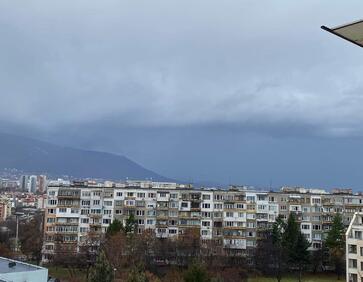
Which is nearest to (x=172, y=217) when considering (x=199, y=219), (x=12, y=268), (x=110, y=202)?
(x=199, y=219)

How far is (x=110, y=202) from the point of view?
52.6 m

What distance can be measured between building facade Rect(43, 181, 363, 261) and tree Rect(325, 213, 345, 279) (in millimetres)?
4333

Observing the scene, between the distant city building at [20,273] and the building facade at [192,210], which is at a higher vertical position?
the building facade at [192,210]

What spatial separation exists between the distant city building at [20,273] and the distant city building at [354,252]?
24627 millimetres

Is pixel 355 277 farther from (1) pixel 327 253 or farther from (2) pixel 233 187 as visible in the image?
(2) pixel 233 187

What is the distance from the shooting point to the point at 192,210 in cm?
5206

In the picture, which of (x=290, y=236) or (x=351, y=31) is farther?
(x=290, y=236)

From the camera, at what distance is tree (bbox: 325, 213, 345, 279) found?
45906mm

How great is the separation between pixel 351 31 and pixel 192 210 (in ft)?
161

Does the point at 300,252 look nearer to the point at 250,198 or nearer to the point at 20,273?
the point at 250,198

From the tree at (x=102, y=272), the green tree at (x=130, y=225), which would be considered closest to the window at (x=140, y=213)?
the green tree at (x=130, y=225)

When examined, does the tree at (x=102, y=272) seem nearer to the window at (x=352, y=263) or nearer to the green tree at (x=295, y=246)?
the window at (x=352, y=263)

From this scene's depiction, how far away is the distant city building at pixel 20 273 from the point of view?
16.6 meters

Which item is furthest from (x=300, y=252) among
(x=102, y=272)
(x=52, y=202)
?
(x=102, y=272)
